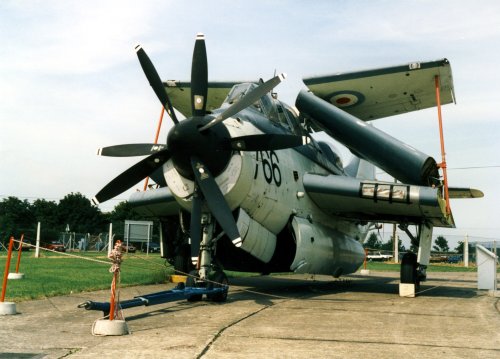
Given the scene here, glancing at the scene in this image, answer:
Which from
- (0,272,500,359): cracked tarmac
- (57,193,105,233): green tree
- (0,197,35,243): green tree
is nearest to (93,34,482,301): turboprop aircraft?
(0,272,500,359): cracked tarmac

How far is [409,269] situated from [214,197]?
6655 millimetres

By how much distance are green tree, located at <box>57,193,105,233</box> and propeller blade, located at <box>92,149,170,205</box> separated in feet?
318

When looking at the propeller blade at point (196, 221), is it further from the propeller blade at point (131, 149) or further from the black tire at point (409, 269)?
the black tire at point (409, 269)

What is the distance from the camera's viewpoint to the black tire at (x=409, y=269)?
1402cm

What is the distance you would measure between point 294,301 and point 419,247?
4.78 meters

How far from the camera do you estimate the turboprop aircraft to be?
1047cm

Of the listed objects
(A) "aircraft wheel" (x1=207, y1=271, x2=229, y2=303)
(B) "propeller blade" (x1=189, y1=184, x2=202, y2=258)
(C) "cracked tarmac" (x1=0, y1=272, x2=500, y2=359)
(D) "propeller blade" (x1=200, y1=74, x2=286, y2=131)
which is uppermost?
A: (D) "propeller blade" (x1=200, y1=74, x2=286, y2=131)

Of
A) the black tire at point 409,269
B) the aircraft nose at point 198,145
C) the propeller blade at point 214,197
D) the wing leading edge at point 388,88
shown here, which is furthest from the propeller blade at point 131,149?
the black tire at point 409,269

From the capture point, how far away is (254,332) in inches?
296

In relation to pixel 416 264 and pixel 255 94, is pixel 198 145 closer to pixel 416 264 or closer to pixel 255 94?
pixel 255 94

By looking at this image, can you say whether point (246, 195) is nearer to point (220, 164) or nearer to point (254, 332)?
point (220, 164)

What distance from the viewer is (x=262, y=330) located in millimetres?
7730

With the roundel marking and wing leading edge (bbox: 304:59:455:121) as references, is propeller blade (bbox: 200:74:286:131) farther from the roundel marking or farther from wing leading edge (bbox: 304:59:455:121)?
the roundel marking

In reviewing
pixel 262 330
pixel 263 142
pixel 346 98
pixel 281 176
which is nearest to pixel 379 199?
pixel 281 176
